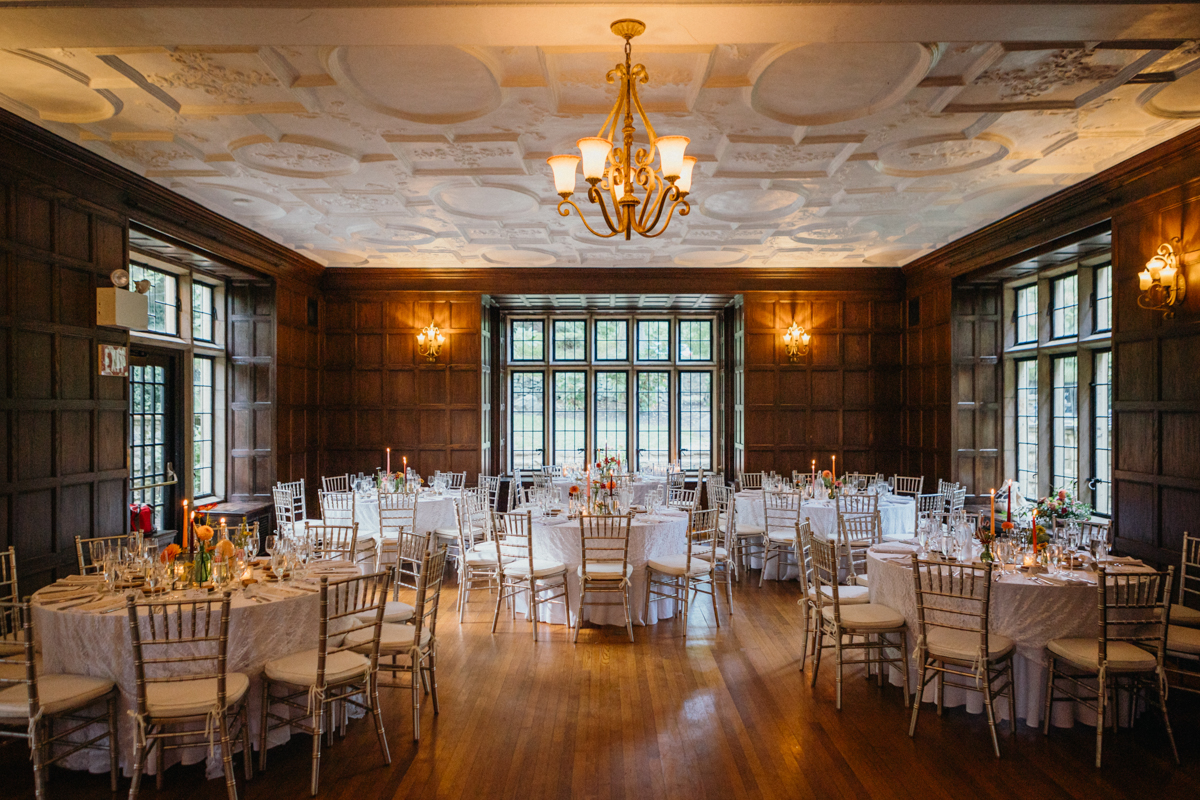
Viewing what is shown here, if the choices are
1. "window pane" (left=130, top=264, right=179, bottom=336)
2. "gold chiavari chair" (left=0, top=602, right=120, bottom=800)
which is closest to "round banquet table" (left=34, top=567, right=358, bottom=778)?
"gold chiavari chair" (left=0, top=602, right=120, bottom=800)

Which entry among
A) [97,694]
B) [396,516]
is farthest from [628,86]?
[396,516]

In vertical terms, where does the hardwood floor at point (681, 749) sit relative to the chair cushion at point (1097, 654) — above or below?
below

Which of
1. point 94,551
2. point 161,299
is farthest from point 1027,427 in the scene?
point 161,299

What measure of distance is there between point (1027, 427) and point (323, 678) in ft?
28.0

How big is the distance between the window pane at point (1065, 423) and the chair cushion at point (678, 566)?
4.52 meters

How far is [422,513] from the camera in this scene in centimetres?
822

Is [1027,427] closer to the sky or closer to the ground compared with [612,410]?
closer to the ground

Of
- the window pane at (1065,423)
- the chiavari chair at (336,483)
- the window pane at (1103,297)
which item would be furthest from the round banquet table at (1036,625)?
the chiavari chair at (336,483)

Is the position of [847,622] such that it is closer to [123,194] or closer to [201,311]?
[123,194]

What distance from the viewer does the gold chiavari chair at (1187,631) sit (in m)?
4.14

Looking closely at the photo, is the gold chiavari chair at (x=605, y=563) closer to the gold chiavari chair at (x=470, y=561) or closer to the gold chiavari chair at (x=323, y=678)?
the gold chiavari chair at (x=470, y=561)

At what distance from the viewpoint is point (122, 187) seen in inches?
242

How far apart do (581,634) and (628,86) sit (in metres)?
4.36

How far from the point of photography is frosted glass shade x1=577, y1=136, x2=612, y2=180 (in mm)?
3656
